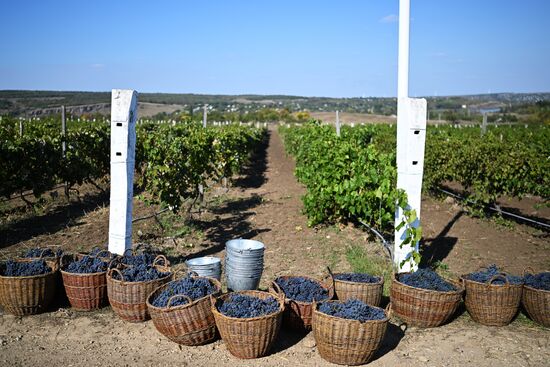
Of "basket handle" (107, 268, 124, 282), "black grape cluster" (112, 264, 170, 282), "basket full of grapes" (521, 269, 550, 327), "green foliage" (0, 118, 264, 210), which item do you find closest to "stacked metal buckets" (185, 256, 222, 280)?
"black grape cluster" (112, 264, 170, 282)

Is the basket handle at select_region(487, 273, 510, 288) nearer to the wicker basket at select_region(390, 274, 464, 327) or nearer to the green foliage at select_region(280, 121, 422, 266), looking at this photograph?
the wicker basket at select_region(390, 274, 464, 327)

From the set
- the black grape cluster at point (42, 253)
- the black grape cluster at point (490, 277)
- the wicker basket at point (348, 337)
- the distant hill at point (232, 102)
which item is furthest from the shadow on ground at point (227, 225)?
the distant hill at point (232, 102)

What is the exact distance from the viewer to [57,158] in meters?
10.6

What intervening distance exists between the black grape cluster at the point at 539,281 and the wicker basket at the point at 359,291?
1.52 meters

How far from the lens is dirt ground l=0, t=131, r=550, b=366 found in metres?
4.20

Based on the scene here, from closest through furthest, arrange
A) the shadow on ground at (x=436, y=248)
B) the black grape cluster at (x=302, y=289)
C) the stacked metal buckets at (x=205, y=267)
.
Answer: the black grape cluster at (x=302, y=289)
the stacked metal buckets at (x=205, y=267)
the shadow on ground at (x=436, y=248)

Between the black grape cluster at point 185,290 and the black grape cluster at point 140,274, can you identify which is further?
the black grape cluster at point 140,274


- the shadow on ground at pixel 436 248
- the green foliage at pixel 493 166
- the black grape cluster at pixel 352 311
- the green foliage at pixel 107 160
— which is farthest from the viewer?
the green foliage at pixel 493 166

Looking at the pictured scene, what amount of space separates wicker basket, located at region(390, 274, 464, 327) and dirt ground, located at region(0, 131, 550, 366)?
0.38 ft

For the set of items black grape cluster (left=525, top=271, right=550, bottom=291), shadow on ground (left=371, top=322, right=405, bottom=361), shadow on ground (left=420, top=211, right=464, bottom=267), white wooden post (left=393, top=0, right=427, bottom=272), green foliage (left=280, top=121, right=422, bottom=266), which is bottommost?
shadow on ground (left=371, top=322, right=405, bottom=361)

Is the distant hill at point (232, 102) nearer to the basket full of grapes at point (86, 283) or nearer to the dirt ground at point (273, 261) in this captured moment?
the dirt ground at point (273, 261)

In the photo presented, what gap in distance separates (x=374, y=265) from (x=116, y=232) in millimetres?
3364

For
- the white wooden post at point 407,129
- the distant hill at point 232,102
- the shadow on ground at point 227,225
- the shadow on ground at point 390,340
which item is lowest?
the shadow on ground at point 390,340

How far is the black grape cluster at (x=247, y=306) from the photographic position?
160 inches
